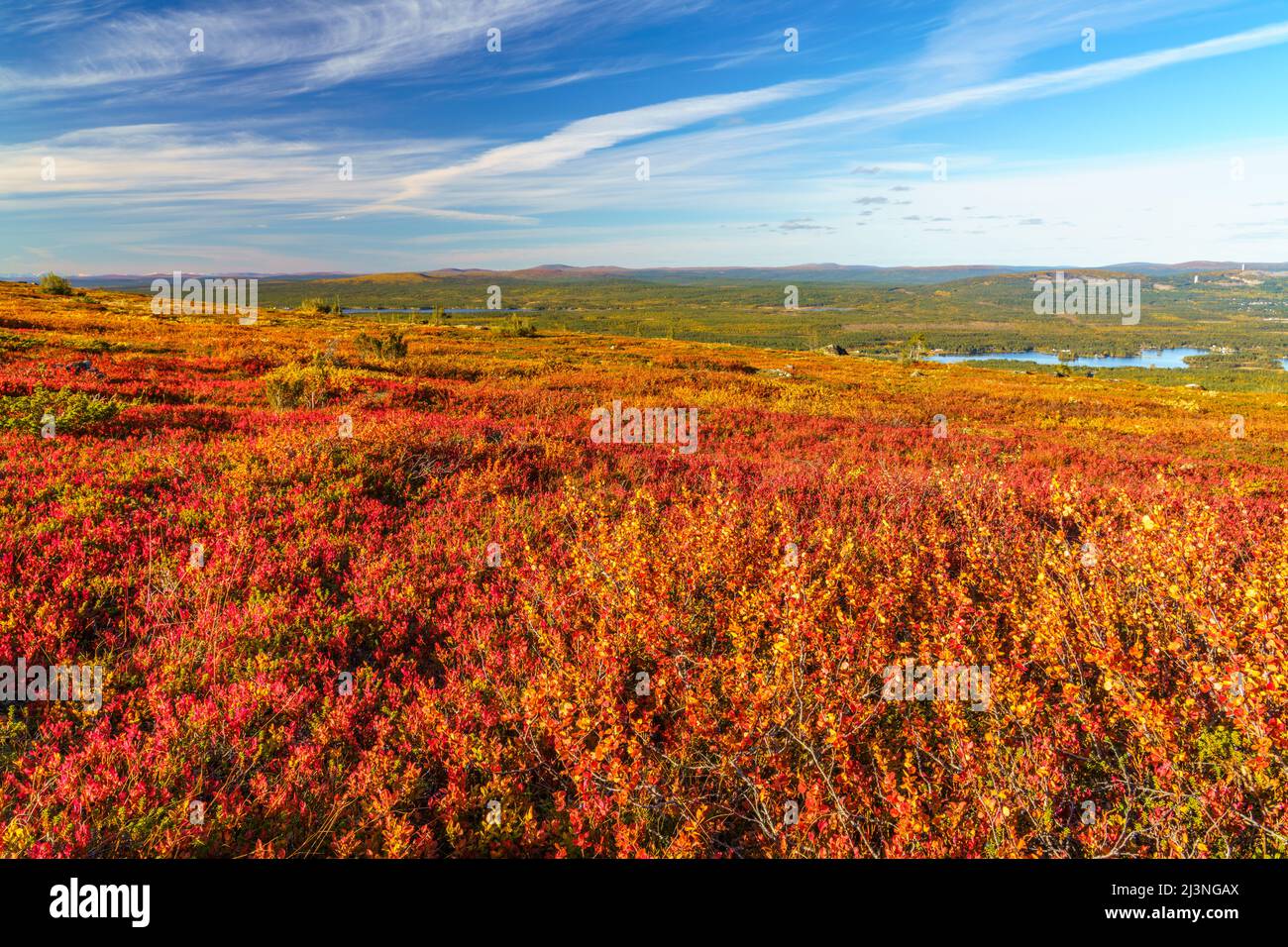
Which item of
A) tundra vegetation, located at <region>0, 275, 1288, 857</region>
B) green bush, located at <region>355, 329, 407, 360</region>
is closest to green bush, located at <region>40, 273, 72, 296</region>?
green bush, located at <region>355, 329, 407, 360</region>

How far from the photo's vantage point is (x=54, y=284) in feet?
191

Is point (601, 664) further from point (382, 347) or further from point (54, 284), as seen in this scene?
point (54, 284)

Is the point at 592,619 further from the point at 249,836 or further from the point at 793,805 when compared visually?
the point at 249,836

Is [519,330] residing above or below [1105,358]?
below

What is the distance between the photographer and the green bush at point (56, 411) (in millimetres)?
9109

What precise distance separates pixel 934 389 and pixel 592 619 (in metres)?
35.6

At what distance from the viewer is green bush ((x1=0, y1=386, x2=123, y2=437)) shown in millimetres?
9109

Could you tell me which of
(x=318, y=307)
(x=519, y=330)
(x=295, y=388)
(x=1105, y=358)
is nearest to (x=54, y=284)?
(x=318, y=307)

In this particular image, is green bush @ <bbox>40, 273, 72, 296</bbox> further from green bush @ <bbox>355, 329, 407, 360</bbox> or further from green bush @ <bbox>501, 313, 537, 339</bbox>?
green bush @ <bbox>355, 329, 407, 360</bbox>

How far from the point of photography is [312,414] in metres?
12.2

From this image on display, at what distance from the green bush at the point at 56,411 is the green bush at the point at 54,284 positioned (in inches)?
2783

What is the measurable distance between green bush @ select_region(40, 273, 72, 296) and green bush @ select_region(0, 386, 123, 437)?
70.7 metres

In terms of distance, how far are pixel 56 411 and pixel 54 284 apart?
7284cm
